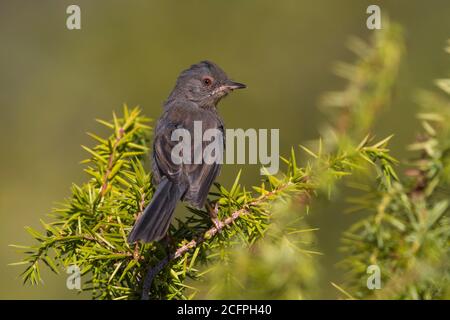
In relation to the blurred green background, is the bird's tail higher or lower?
lower

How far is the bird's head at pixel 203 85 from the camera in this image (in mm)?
5734

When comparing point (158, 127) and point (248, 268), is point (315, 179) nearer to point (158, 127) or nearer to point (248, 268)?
point (248, 268)

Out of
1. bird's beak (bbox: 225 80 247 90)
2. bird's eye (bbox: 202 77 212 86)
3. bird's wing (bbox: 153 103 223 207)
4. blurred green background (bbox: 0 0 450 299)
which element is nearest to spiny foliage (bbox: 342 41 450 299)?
bird's wing (bbox: 153 103 223 207)

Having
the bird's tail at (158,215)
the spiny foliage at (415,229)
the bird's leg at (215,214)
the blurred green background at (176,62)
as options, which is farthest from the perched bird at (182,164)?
the blurred green background at (176,62)

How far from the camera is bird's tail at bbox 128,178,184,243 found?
300 cm

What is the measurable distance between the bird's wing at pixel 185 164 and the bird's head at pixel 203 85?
46 centimetres

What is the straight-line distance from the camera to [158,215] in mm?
3396

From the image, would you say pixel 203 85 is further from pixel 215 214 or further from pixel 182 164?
pixel 215 214

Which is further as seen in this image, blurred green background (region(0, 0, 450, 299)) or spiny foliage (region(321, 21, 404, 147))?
blurred green background (region(0, 0, 450, 299))

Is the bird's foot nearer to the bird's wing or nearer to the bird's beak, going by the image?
the bird's wing

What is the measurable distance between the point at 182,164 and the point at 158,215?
3.63 feet

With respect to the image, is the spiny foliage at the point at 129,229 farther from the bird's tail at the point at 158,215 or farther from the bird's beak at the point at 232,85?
the bird's beak at the point at 232,85

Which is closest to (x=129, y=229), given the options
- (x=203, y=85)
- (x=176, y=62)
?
(x=203, y=85)

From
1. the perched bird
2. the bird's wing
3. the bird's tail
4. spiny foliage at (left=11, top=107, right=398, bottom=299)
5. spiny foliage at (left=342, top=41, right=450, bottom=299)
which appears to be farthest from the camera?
the bird's wing
